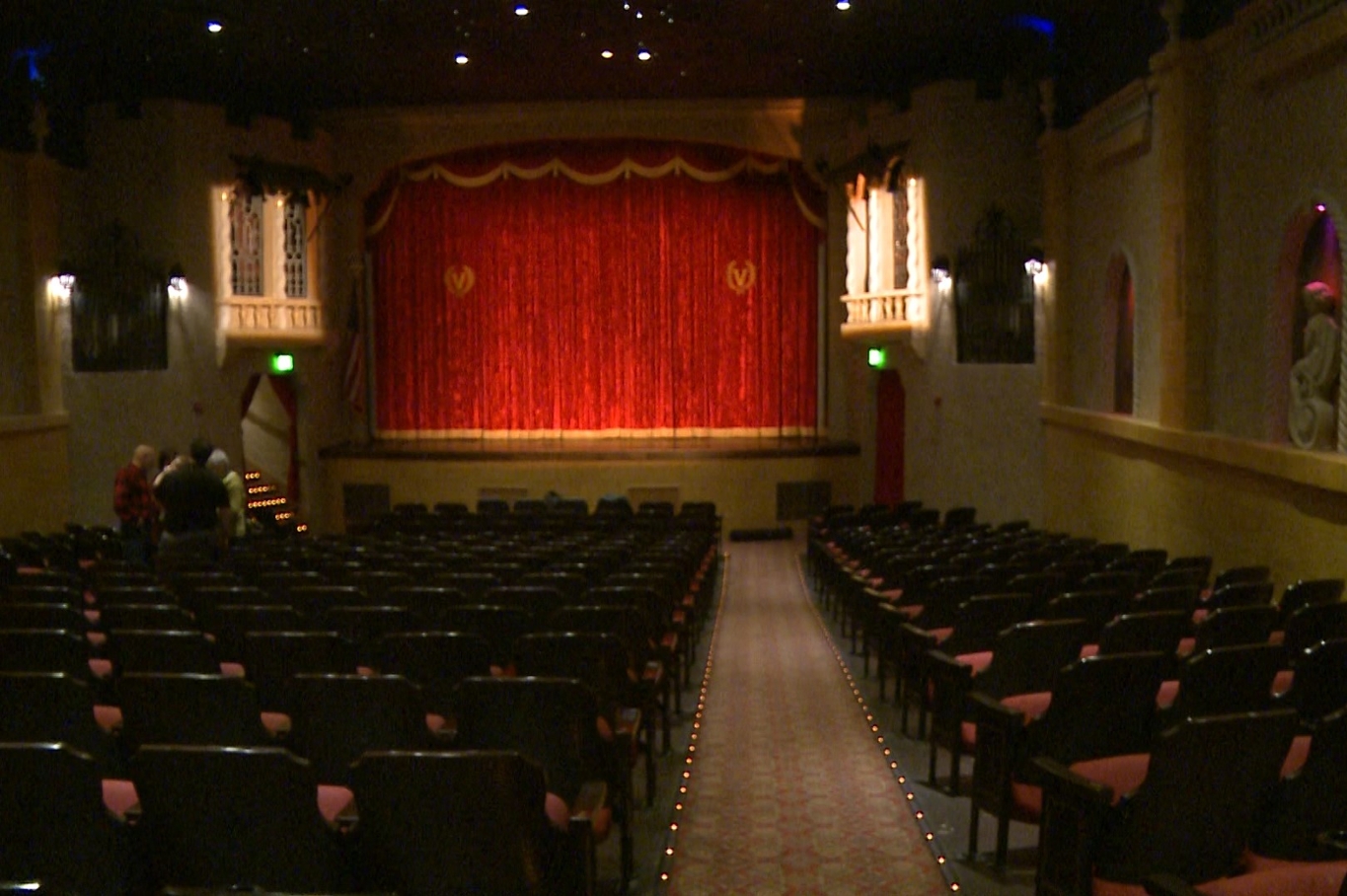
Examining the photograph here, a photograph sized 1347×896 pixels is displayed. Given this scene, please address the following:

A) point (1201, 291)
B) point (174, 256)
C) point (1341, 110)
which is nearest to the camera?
point (1341, 110)

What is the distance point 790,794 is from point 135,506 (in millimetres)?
7210

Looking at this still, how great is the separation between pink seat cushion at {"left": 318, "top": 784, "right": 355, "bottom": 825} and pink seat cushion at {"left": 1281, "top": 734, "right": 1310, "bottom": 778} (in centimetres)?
310

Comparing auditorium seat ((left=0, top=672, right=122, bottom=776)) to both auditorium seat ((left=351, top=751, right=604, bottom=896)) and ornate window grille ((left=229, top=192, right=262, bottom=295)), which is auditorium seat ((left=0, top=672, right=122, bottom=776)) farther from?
ornate window grille ((left=229, top=192, right=262, bottom=295))

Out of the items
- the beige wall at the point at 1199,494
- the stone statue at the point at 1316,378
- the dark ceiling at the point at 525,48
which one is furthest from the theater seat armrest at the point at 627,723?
the dark ceiling at the point at 525,48

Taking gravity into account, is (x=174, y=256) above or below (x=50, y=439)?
above

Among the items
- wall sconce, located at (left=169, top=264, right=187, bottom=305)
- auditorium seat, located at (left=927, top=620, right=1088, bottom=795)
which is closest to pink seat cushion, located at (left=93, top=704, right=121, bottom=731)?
auditorium seat, located at (left=927, top=620, right=1088, bottom=795)

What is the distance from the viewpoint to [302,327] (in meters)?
18.5

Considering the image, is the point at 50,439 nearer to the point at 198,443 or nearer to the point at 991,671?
the point at 198,443

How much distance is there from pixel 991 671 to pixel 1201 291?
685 cm

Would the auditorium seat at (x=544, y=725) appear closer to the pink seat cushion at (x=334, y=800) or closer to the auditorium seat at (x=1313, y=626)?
the pink seat cushion at (x=334, y=800)

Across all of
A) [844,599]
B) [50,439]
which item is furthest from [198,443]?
[50,439]

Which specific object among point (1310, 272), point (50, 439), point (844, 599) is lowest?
point (844, 599)

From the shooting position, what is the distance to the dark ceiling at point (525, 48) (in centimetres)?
1392

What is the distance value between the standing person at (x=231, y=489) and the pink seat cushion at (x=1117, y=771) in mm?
7875
